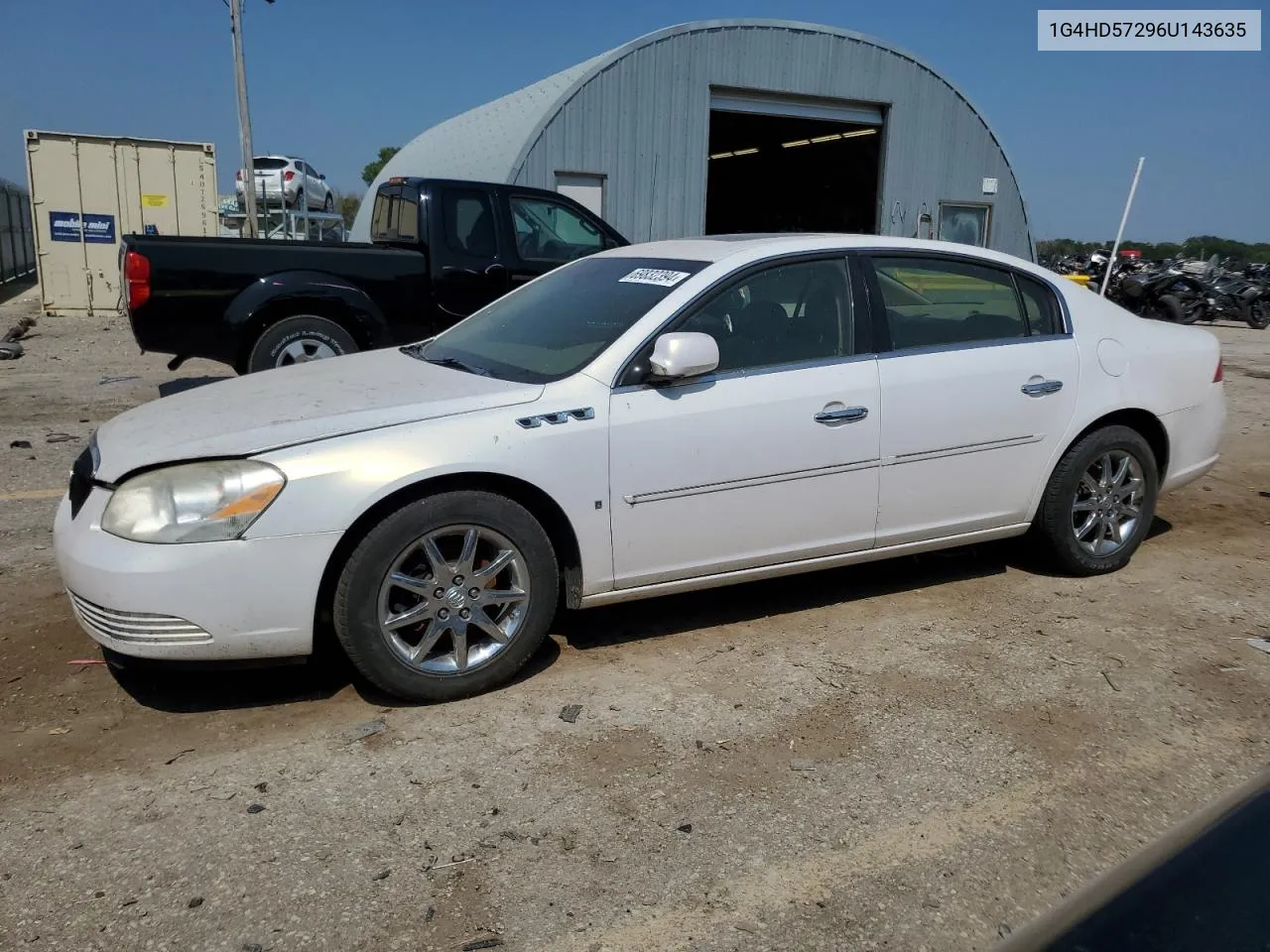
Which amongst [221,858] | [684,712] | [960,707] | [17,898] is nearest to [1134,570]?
[960,707]

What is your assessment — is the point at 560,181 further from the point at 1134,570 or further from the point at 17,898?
the point at 17,898

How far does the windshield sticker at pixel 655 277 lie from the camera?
4.21 meters

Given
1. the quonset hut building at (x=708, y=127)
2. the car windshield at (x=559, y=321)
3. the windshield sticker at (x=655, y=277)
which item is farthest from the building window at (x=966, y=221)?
the windshield sticker at (x=655, y=277)

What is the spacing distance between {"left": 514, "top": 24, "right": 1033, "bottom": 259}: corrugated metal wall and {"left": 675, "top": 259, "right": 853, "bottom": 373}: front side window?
44.0 ft

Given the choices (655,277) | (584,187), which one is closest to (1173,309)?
(584,187)

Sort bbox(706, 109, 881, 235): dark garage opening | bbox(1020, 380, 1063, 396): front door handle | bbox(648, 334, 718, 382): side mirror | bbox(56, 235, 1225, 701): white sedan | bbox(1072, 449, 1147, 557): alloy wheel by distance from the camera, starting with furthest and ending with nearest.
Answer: bbox(706, 109, 881, 235): dark garage opening < bbox(1072, 449, 1147, 557): alloy wheel < bbox(1020, 380, 1063, 396): front door handle < bbox(648, 334, 718, 382): side mirror < bbox(56, 235, 1225, 701): white sedan

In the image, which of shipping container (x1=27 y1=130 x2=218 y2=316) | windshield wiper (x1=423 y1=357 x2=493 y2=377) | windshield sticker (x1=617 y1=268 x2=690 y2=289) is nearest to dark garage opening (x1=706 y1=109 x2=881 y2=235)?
shipping container (x1=27 y1=130 x2=218 y2=316)

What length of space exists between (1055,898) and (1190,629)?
2.25 m

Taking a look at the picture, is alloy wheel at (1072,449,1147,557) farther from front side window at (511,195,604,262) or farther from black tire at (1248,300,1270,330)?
black tire at (1248,300,1270,330)

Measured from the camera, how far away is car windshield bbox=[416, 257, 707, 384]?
4.09 metres

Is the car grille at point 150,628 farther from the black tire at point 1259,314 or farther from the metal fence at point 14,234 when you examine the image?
the metal fence at point 14,234

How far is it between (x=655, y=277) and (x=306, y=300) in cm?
438

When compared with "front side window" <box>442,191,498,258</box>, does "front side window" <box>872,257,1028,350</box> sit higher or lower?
lower

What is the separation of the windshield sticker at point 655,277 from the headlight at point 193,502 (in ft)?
5.62
